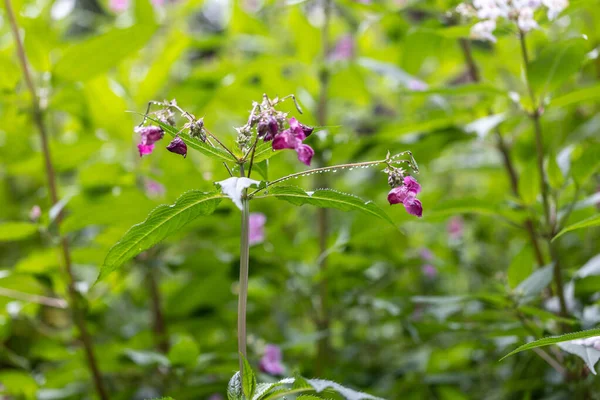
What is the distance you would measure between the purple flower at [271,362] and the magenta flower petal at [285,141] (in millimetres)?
765

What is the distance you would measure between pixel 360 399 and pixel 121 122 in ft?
4.51

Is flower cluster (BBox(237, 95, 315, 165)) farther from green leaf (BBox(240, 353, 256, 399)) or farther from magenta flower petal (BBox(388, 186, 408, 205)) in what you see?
green leaf (BBox(240, 353, 256, 399))

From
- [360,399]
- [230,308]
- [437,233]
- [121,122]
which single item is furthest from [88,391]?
[437,233]

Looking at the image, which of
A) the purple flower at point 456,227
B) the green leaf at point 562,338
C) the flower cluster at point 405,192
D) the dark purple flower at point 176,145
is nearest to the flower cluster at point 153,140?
the dark purple flower at point 176,145

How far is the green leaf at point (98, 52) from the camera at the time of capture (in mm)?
1353

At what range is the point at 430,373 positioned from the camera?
1.52 m

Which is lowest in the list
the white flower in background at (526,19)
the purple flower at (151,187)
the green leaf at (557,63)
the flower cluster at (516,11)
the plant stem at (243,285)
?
the plant stem at (243,285)

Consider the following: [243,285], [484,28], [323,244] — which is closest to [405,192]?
[243,285]

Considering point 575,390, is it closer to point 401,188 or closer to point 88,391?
point 401,188

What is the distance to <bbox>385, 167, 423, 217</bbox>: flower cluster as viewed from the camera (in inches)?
30.0

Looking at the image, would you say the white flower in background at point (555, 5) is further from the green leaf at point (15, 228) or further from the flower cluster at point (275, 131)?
the green leaf at point (15, 228)

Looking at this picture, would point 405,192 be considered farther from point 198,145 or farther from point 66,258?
point 66,258

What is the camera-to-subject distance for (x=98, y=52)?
1.37m

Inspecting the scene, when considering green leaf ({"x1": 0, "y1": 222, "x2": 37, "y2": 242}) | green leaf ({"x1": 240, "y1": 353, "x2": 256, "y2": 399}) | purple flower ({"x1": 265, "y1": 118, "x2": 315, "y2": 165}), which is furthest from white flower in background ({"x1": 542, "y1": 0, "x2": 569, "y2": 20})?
green leaf ({"x1": 0, "y1": 222, "x2": 37, "y2": 242})
